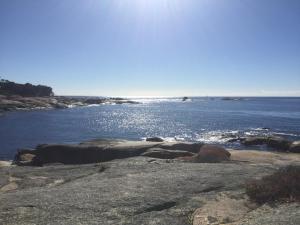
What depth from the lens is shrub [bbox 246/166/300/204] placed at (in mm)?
12023

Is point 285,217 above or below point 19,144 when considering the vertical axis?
above

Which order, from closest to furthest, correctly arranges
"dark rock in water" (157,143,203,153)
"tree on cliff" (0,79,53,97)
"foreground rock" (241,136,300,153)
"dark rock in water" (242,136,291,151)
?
"dark rock in water" (157,143,203,153)
"foreground rock" (241,136,300,153)
"dark rock in water" (242,136,291,151)
"tree on cliff" (0,79,53,97)

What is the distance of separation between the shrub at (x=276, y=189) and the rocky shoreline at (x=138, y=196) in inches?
12.8

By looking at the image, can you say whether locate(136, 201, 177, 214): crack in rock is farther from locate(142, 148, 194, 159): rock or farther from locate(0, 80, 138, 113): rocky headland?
locate(0, 80, 138, 113): rocky headland

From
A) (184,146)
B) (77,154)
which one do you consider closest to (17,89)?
(77,154)

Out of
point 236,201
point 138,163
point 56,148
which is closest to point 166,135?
point 56,148

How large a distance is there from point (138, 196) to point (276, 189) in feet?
14.9

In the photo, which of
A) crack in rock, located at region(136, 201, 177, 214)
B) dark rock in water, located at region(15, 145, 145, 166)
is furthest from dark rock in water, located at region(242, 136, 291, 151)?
crack in rock, located at region(136, 201, 177, 214)

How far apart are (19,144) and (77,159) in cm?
2980

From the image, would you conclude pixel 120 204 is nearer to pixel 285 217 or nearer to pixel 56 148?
pixel 285 217

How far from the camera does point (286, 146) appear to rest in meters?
47.7

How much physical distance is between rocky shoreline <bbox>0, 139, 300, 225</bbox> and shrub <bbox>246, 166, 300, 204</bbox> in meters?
0.32

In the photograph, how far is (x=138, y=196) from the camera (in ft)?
41.3

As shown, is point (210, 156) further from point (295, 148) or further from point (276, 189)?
point (295, 148)
